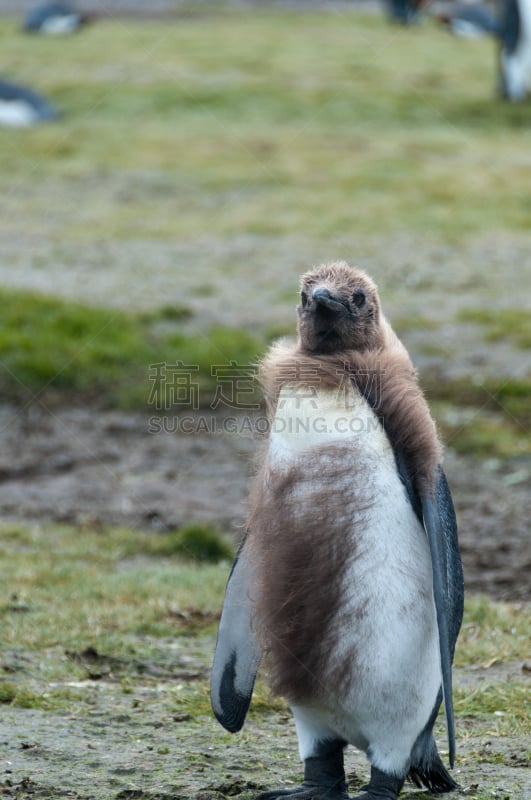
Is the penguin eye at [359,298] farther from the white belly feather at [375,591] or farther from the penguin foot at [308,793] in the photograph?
the penguin foot at [308,793]

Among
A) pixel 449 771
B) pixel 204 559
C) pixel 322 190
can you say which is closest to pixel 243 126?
pixel 322 190

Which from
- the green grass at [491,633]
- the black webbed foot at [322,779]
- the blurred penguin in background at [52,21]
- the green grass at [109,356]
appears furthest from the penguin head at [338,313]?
the blurred penguin in background at [52,21]

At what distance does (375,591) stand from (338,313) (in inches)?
29.2

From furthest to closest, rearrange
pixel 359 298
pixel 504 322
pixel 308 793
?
pixel 504 322, pixel 359 298, pixel 308 793

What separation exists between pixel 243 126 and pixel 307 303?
12619 millimetres

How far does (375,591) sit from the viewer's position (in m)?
2.82

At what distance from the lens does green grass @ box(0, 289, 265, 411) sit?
307 inches

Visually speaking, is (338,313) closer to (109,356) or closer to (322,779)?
(322,779)

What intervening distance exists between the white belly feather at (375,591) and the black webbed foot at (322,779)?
11 cm

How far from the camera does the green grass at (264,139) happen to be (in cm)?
1189

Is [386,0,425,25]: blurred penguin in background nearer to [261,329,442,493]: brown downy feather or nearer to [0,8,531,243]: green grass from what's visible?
[0,8,531,243]: green grass

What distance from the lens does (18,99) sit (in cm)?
1574

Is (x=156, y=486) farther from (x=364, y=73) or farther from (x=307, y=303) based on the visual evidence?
(x=364, y=73)

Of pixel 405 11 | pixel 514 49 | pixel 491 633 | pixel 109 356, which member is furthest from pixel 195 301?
pixel 405 11
